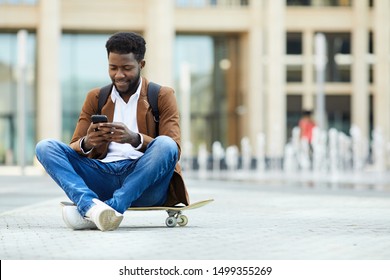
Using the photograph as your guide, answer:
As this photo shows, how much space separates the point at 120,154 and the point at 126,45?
34.9 inches

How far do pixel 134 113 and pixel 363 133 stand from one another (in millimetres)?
44702

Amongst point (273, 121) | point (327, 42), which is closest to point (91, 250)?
point (273, 121)

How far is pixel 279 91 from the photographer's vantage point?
163 ft

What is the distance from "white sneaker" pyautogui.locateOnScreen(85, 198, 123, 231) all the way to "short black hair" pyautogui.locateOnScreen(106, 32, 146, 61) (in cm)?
108

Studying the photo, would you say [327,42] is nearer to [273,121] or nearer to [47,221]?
[273,121]

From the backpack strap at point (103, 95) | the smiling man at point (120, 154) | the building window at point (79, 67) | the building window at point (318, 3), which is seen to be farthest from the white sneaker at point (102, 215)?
the building window at point (79, 67)

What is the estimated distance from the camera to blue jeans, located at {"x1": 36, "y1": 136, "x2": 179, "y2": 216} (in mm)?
6926

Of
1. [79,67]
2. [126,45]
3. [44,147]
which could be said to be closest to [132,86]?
[126,45]

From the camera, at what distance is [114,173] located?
726cm

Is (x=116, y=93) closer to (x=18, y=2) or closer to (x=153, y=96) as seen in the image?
(x=153, y=96)

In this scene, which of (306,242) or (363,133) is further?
(363,133)

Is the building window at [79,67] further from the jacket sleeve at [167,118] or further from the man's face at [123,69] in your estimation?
the man's face at [123,69]

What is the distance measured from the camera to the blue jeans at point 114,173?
6.93 meters

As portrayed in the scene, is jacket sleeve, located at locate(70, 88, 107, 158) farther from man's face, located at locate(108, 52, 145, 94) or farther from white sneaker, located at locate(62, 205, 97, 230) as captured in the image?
white sneaker, located at locate(62, 205, 97, 230)
